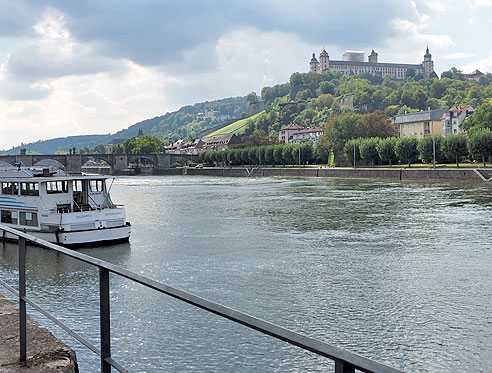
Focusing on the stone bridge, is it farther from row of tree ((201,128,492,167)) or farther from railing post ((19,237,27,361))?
railing post ((19,237,27,361))

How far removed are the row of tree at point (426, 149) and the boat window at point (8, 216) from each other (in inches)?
2209

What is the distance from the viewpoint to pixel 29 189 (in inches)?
990

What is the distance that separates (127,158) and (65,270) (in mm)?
134943

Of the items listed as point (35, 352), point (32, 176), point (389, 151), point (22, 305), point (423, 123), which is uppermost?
point (423, 123)

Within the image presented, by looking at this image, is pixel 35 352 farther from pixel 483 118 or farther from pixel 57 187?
pixel 483 118

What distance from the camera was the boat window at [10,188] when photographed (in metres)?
25.9

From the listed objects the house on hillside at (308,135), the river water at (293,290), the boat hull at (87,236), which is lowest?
the river water at (293,290)

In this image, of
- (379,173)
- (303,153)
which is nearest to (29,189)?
(379,173)

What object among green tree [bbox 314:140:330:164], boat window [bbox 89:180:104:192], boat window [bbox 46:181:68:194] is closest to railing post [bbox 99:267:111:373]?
boat window [bbox 46:181:68:194]

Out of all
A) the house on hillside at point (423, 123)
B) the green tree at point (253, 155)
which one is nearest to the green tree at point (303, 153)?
the green tree at point (253, 155)

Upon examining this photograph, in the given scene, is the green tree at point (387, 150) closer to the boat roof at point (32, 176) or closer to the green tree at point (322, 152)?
the green tree at point (322, 152)

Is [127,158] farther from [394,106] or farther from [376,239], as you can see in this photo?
[376,239]

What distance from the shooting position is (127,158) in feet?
493

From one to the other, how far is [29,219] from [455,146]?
61.2 m
